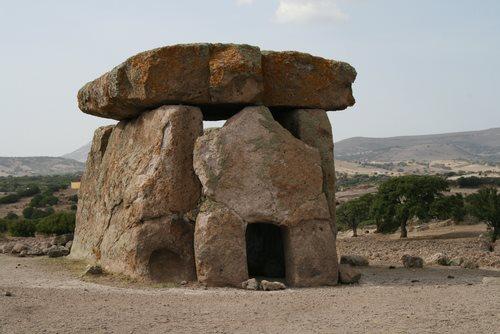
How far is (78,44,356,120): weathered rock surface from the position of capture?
451 inches

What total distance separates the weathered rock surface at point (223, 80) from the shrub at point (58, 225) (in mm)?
9673

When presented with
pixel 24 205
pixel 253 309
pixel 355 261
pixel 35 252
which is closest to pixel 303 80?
pixel 355 261

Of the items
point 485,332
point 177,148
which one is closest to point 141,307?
point 177,148

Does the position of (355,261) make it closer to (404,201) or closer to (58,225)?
(404,201)

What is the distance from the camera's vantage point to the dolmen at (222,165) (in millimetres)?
10977

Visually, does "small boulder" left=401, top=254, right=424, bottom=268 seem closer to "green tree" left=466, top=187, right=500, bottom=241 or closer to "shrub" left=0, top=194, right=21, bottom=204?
"green tree" left=466, top=187, right=500, bottom=241

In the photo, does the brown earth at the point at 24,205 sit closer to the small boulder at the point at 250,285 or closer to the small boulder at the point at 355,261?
the small boulder at the point at 355,261

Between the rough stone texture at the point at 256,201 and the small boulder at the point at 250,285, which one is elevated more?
the rough stone texture at the point at 256,201

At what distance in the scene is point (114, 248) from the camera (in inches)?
486

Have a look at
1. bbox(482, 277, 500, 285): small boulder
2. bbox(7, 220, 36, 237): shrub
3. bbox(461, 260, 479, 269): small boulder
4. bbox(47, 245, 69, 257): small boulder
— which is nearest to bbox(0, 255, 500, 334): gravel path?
bbox(482, 277, 500, 285): small boulder

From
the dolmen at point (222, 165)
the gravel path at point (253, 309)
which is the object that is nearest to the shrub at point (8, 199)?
the dolmen at point (222, 165)

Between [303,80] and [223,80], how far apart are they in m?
1.92

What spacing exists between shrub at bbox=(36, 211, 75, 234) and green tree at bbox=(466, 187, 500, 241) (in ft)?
48.7

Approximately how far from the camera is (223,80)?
1141cm
